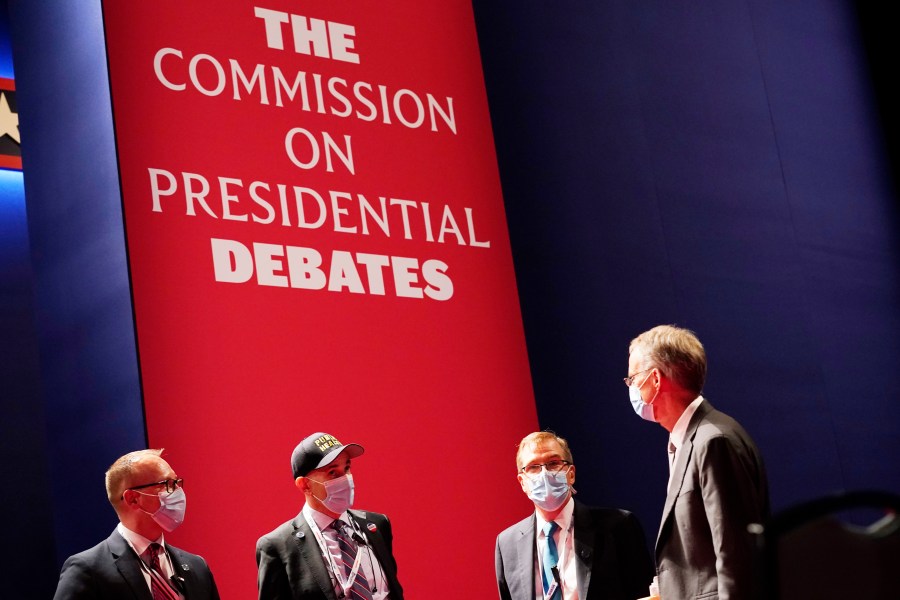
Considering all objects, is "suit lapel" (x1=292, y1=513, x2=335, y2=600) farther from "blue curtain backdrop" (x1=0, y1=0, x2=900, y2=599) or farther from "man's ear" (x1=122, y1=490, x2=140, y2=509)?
"blue curtain backdrop" (x1=0, y1=0, x2=900, y2=599)

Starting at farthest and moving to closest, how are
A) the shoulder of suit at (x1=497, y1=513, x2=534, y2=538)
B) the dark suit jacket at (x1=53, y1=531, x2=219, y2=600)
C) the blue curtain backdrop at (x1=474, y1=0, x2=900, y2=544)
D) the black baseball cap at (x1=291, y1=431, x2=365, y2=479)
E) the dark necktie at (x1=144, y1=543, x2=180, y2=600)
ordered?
1. the blue curtain backdrop at (x1=474, y1=0, x2=900, y2=544)
2. the black baseball cap at (x1=291, y1=431, x2=365, y2=479)
3. the shoulder of suit at (x1=497, y1=513, x2=534, y2=538)
4. the dark necktie at (x1=144, y1=543, x2=180, y2=600)
5. the dark suit jacket at (x1=53, y1=531, x2=219, y2=600)

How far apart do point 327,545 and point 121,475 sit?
2.59 feet

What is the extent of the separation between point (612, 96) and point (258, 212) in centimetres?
278

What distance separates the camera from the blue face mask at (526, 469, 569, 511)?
4.13 metres

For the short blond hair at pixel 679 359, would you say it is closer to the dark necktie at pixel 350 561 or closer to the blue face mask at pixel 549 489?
the blue face mask at pixel 549 489

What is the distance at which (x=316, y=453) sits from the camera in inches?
172

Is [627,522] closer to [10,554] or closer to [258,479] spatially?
[258,479]

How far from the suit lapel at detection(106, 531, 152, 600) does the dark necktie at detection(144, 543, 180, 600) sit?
0.05 m

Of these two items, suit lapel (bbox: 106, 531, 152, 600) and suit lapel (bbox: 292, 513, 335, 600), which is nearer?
suit lapel (bbox: 106, 531, 152, 600)

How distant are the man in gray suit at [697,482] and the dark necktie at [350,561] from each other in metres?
1.28

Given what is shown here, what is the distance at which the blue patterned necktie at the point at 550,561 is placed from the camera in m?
4.04

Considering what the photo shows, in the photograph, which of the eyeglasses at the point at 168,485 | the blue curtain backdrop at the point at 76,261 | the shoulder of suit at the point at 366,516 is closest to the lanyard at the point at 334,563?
the shoulder of suit at the point at 366,516

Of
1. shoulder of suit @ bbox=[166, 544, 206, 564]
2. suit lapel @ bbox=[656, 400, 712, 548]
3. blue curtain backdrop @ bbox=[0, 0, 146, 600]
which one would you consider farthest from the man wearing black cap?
suit lapel @ bbox=[656, 400, 712, 548]

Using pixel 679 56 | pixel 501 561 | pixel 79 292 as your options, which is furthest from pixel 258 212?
pixel 679 56
